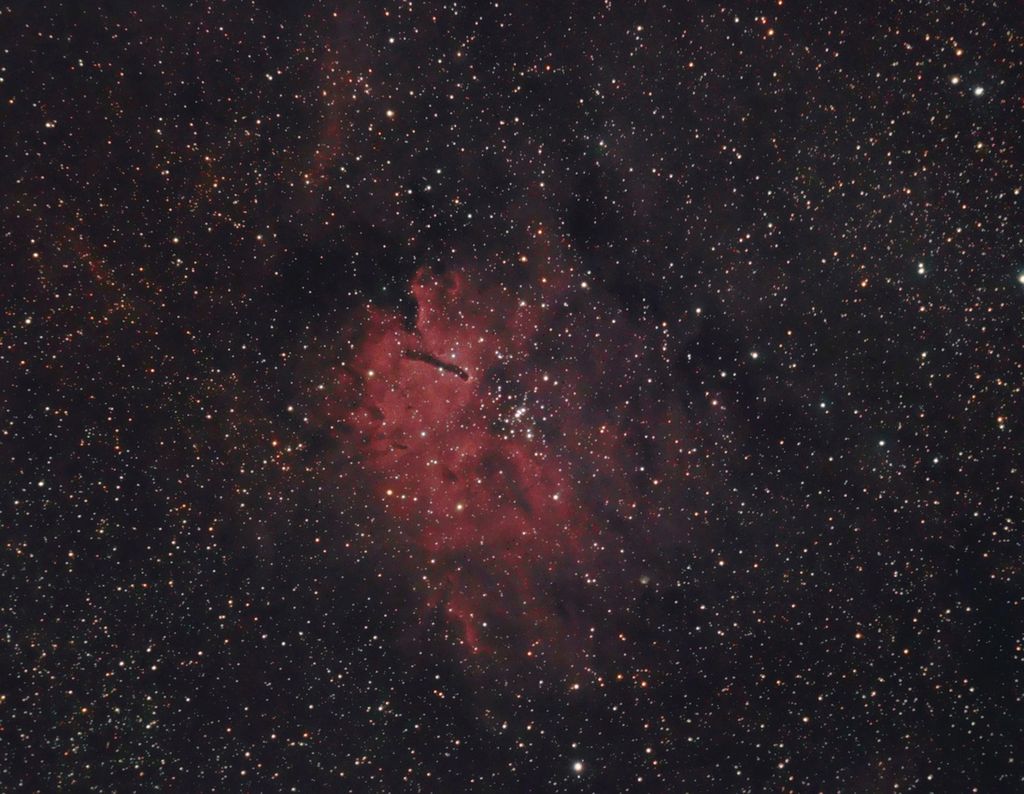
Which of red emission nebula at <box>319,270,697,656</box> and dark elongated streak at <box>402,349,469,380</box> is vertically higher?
dark elongated streak at <box>402,349,469,380</box>

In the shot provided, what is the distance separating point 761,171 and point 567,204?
39 centimetres

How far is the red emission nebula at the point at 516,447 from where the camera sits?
1.00 m

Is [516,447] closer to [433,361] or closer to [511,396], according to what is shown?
[511,396]

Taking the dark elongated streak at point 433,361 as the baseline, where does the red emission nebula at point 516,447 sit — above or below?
below

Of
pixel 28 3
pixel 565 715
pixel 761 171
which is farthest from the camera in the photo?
pixel 565 715

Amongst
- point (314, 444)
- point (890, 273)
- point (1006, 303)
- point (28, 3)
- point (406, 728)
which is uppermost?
point (28, 3)

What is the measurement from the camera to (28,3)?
845mm

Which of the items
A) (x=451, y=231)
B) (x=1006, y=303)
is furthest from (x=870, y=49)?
(x=451, y=231)

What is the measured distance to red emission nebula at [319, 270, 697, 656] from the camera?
100 cm

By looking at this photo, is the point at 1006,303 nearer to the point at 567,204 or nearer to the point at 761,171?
the point at 761,171

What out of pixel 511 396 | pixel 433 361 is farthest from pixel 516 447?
pixel 433 361

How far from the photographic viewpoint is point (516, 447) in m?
1.03

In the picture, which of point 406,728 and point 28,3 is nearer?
point 28,3

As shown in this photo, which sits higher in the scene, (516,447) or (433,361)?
(433,361)
